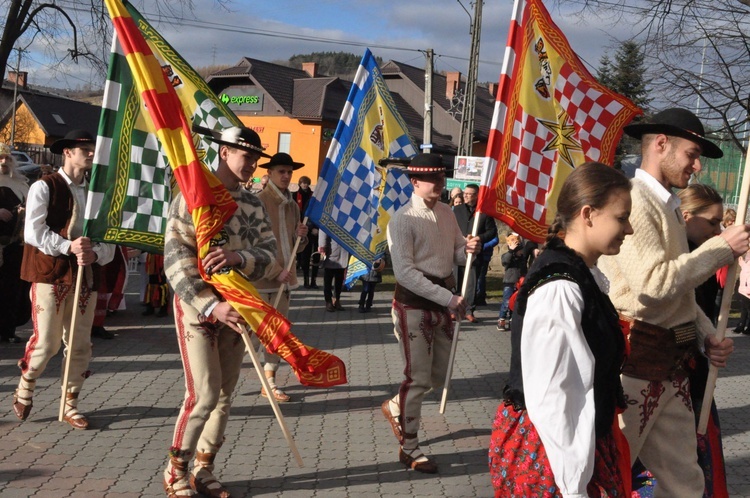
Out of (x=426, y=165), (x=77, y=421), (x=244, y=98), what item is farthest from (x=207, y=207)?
(x=244, y=98)

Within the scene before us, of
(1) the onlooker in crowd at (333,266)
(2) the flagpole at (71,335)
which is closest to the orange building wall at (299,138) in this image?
(1) the onlooker in crowd at (333,266)

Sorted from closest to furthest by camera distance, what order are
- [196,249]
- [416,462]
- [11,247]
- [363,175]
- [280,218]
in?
[196,249] < [416,462] < [280,218] < [363,175] < [11,247]

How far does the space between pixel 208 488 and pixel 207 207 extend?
1665 millimetres

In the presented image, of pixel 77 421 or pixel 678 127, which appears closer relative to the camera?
pixel 678 127

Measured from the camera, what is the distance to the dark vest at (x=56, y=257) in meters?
6.45

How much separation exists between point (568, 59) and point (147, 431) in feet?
13.7

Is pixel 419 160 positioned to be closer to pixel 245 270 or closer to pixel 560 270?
pixel 245 270

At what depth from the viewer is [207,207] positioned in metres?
4.73

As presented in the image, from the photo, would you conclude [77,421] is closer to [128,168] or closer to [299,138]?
[128,168]

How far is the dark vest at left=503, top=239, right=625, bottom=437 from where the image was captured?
2893 mm

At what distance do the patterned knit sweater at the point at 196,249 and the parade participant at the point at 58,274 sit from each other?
5.84ft

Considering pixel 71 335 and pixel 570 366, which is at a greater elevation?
pixel 570 366

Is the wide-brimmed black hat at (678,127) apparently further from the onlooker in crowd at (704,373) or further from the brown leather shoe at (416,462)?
the brown leather shoe at (416,462)

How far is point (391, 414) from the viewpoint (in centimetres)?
654
